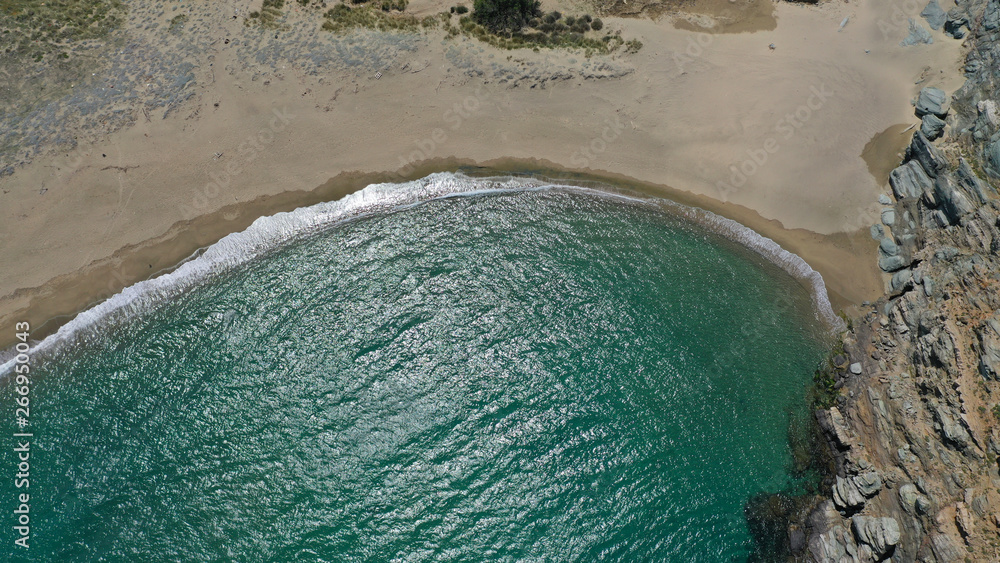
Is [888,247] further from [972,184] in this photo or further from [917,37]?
[917,37]

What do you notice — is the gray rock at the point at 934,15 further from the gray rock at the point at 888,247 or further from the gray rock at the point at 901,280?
the gray rock at the point at 901,280

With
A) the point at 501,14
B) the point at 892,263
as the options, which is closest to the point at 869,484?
the point at 892,263

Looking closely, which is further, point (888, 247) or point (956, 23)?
point (956, 23)

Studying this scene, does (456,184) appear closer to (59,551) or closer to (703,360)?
(703,360)

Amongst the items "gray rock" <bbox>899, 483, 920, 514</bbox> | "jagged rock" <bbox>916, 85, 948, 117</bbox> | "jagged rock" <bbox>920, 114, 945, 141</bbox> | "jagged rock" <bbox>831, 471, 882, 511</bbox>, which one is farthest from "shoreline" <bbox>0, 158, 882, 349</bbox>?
"gray rock" <bbox>899, 483, 920, 514</bbox>

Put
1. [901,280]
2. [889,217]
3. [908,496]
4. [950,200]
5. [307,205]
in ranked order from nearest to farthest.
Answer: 1. [908,496]
2. [950,200]
3. [901,280]
4. [889,217]
5. [307,205]

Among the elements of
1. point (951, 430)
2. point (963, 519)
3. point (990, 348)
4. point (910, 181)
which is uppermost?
point (910, 181)
